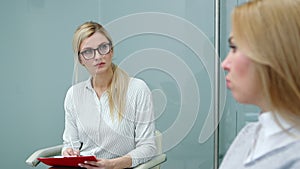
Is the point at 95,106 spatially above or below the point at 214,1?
below

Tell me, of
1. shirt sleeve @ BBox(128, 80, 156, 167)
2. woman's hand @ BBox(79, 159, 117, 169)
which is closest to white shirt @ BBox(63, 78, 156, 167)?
shirt sleeve @ BBox(128, 80, 156, 167)

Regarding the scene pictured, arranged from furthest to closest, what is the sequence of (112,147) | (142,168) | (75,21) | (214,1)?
(75,21), (214,1), (112,147), (142,168)

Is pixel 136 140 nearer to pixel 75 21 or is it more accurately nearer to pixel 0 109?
pixel 75 21

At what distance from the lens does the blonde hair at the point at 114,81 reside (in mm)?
1823

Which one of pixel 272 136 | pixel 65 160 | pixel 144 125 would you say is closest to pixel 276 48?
pixel 272 136

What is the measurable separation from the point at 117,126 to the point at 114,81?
201 mm

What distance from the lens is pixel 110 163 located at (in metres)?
1.64

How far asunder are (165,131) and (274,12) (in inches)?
64.7

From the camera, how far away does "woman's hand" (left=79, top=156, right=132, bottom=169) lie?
1.60 metres

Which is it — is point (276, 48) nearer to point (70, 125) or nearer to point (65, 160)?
point (65, 160)

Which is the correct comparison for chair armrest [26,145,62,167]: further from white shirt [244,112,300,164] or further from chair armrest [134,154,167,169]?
white shirt [244,112,300,164]

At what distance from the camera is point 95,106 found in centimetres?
187

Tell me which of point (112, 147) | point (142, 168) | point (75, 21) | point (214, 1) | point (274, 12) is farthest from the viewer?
point (75, 21)

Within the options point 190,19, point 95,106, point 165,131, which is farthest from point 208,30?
point 95,106
